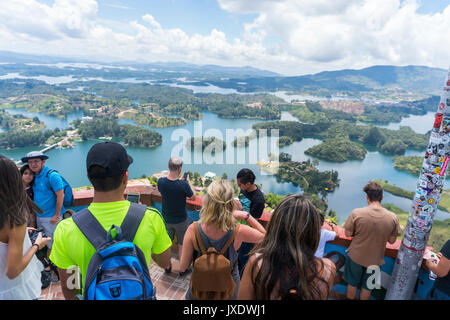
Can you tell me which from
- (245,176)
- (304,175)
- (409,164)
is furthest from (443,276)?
(409,164)

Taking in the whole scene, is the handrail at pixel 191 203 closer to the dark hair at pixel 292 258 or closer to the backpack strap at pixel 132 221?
the dark hair at pixel 292 258

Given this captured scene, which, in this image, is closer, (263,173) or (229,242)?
(229,242)

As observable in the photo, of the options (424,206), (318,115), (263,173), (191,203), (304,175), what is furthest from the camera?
(318,115)

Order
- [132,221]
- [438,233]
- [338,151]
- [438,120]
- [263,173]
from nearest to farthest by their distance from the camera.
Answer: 1. [132,221]
2. [438,120]
3. [438,233]
4. [263,173]
5. [338,151]

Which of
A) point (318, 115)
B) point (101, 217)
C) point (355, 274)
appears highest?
point (101, 217)

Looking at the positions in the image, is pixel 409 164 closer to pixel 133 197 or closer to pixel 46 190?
pixel 133 197

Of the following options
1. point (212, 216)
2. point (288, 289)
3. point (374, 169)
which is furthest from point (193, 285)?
point (374, 169)

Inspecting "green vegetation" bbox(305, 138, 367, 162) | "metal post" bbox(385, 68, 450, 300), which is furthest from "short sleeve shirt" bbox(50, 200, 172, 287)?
"green vegetation" bbox(305, 138, 367, 162)
